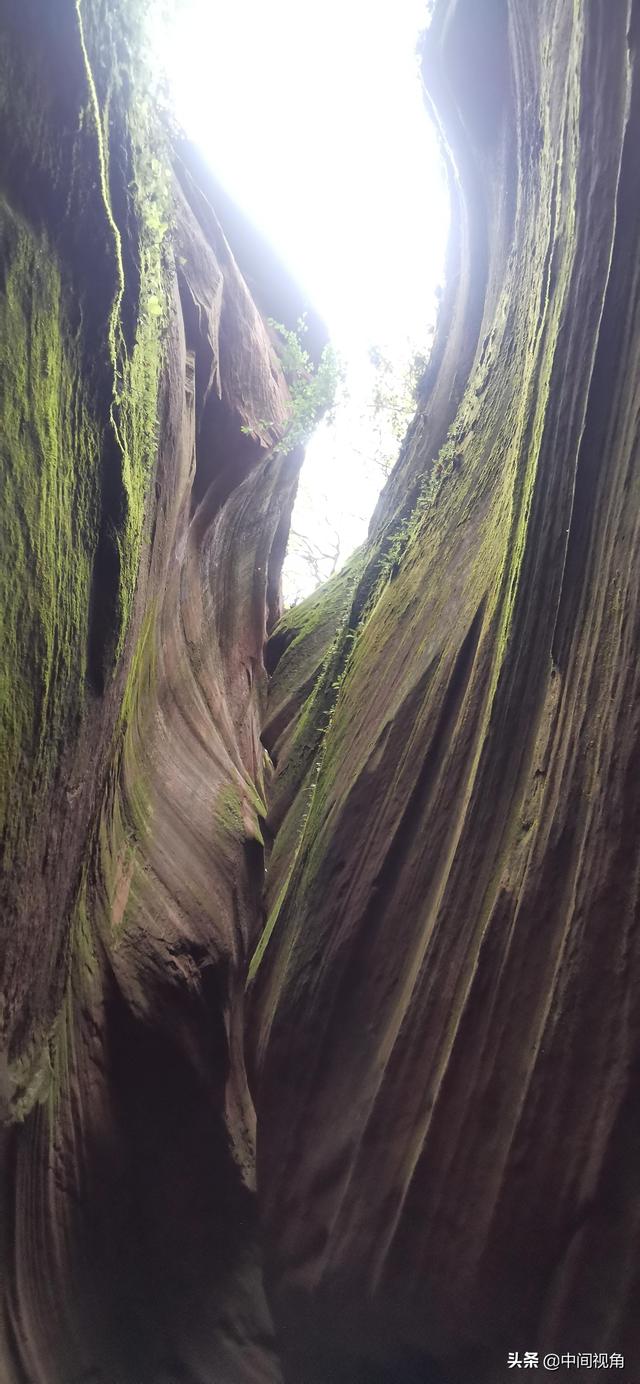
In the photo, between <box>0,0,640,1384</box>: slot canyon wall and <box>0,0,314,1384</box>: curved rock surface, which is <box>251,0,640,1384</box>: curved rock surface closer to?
<box>0,0,640,1384</box>: slot canyon wall

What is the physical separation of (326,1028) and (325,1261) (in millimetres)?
972

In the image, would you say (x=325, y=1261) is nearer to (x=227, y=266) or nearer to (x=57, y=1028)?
(x=57, y=1028)

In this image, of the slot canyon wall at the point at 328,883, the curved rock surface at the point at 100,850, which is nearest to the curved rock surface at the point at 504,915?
the slot canyon wall at the point at 328,883

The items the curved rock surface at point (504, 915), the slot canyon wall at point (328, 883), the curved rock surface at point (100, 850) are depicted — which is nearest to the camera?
the curved rock surface at point (504, 915)

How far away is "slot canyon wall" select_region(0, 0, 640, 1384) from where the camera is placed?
243 cm

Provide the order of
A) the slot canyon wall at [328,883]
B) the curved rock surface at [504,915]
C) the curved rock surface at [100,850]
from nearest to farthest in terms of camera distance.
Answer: the curved rock surface at [504,915]
the slot canyon wall at [328,883]
the curved rock surface at [100,850]

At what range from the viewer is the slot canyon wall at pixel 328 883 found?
243 centimetres

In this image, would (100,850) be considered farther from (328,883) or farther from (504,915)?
(504,915)

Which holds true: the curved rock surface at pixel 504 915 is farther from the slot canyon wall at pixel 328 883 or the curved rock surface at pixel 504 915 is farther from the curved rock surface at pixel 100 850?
the curved rock surface at pixel 100 850

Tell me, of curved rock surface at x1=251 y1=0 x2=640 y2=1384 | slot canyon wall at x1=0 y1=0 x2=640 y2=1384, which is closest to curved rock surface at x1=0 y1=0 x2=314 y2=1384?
slot canyon wall at x1=0 y1=0 x2=640 y2=1384

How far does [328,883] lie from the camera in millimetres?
3877

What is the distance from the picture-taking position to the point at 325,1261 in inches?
118

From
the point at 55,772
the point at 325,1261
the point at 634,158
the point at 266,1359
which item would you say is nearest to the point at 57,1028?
the point at 55,772

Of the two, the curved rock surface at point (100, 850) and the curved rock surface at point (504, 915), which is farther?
the curved rock surface at point (100, 850)
